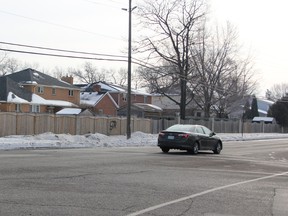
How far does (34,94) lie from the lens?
6225 centimetres

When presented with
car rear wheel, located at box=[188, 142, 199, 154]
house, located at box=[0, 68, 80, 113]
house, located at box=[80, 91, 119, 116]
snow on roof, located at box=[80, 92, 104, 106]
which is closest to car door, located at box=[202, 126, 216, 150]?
car rear wheel, located at box=[188, 142, 199, 154]

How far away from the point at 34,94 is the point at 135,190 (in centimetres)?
5350

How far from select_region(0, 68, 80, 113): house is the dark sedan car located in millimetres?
35502

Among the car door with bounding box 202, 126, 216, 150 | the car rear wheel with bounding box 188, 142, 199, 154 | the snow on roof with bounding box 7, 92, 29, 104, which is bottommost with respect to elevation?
the car rear wheel with bounding box 188, 142, 199, 154

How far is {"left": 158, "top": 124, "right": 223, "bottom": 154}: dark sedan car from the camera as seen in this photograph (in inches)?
919

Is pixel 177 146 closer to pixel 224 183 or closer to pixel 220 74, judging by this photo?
pixel 224 183

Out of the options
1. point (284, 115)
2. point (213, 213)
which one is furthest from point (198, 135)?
point (284, 115)

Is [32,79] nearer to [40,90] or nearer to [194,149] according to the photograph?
[40,90]

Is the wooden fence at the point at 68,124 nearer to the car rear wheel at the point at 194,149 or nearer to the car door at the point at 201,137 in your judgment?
the car door at the point at 201,137

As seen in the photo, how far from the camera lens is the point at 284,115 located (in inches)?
3430

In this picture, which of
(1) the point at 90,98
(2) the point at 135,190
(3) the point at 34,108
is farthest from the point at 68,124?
(1) the point at 90,98

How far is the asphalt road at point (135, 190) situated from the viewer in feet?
27.8

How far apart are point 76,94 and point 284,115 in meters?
38.2

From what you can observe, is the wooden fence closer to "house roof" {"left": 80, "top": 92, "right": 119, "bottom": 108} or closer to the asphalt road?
the asphalt road
